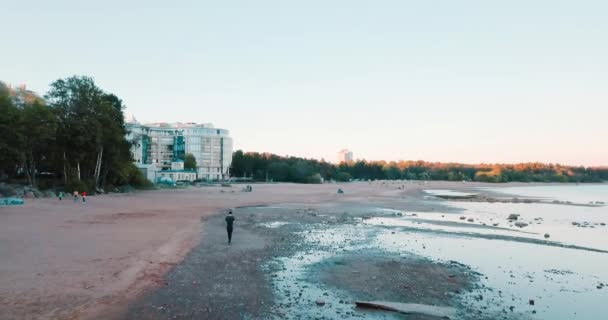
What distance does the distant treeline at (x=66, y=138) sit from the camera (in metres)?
49.5

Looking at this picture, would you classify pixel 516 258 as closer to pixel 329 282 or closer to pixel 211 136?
pixel 329 282

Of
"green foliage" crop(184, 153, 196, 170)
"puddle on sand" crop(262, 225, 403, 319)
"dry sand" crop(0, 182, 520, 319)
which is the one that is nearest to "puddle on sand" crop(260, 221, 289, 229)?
"dry sand" crop(0, 182, 520, 319)

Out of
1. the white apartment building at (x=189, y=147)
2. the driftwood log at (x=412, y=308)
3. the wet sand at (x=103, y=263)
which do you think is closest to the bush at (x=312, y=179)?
the white apartment building at (x=189, y=147)

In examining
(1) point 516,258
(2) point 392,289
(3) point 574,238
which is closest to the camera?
(2) point 392,289

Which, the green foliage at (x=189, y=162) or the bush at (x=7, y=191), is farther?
the green foliage at (x=189, y=162)

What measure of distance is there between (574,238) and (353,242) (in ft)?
47.5

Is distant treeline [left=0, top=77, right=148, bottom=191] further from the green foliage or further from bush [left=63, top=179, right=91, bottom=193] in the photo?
the green foliage

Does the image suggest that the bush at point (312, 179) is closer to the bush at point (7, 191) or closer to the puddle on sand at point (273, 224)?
the bush at point (7, 191)

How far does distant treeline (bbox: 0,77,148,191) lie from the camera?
163ft

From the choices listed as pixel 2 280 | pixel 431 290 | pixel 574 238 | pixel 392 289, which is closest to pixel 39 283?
pixel 2 280

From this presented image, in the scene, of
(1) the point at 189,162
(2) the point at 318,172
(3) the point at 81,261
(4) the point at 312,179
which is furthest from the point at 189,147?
(3) the point at 81,261

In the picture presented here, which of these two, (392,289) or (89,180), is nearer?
(392,289)

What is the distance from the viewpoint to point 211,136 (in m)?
168

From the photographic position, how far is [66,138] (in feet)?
179
